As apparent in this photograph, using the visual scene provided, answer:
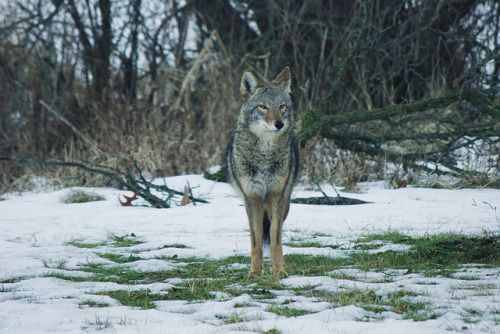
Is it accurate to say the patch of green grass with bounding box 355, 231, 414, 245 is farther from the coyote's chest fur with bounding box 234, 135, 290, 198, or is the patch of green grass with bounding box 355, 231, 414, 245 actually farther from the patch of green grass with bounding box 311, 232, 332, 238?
the coyote's chest fur with bounding box 234, 135, 290, 198

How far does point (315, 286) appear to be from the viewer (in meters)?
3.89

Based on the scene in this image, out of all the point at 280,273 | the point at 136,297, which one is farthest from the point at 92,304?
the point at 280,273

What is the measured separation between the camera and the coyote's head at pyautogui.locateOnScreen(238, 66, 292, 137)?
484cm

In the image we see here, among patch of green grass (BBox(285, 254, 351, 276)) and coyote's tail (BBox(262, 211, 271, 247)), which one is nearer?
patch of green grass (BBox(285, 254, 351, 276))

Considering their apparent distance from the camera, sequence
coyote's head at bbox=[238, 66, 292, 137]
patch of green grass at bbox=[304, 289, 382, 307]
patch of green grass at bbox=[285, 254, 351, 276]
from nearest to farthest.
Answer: patch of green grass at bbox=[304, 289, 382, 307] → patch of green grass at bbox=[285, 254, 351, 276] → coyote's head at bbox=[238, 66, 292, 137]

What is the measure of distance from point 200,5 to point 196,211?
920cm

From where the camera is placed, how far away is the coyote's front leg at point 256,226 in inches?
182

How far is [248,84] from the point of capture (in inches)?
205

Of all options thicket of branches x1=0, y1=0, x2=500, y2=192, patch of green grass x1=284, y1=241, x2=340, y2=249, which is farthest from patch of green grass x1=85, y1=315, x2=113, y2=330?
thicket of branches x1=0, y1=0, x2=500, y2=192

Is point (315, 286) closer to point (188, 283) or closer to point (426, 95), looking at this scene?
point (188, 283)

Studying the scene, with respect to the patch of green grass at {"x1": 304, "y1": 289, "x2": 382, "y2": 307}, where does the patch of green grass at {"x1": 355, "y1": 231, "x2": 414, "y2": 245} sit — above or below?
above

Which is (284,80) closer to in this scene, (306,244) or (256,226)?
(256,226)

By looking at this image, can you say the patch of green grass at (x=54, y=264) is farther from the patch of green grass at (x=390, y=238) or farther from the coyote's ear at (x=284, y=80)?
the patch of green grass at (x=390, y=238)

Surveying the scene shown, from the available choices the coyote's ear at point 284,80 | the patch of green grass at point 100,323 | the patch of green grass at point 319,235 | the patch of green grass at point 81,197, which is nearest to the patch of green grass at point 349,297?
the patch of green grass at point 100,323
